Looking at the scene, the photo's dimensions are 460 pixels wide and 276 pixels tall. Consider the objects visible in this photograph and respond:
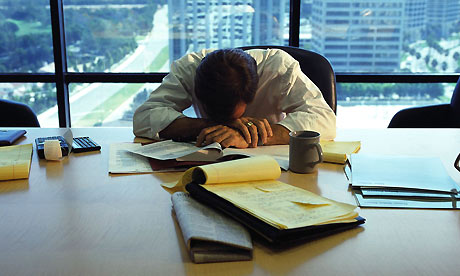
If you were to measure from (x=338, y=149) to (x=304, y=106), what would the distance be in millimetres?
292

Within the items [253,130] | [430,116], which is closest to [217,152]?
[253,130]

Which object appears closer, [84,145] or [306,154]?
[306,154]

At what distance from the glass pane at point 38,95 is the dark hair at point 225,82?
2183 mm

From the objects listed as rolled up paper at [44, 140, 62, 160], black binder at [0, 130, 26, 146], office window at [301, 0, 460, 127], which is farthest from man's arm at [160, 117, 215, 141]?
office window at [301, 0, 460, 127]

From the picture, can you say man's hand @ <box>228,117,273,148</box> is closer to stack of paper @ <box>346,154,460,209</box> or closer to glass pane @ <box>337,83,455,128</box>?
stack of paper @ <box>346,154,460,209</box>

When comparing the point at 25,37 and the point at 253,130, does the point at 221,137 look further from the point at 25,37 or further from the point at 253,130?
the point at 25,37

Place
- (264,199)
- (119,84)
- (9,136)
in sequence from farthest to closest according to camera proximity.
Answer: (119,84)
(9,136)
(264,199)

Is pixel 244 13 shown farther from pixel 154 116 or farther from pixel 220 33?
pixel 154 116

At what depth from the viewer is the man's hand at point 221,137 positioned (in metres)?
1.50

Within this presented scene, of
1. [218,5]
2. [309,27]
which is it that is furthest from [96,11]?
[309,27]

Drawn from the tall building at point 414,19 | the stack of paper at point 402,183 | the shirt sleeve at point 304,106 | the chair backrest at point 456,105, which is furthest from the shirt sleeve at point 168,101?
the tall building at point 414,19

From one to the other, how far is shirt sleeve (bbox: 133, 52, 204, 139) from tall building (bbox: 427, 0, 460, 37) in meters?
2.12

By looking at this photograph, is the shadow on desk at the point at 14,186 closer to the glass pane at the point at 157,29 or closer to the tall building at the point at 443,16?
the glass pane at the point at 157,29

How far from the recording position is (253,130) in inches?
60.6
